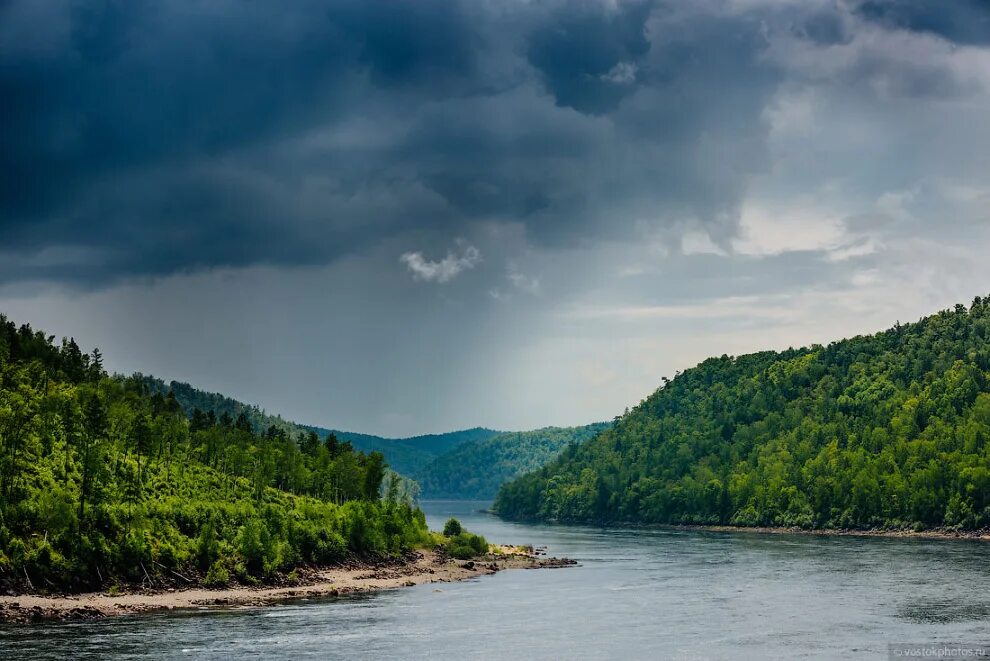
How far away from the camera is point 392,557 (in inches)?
6639

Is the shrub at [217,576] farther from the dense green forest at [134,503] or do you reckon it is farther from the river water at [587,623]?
the river water at [587,623]

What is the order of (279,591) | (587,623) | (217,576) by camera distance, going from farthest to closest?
(279,591), (217,576), (587,623)

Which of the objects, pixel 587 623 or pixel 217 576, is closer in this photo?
pixel 587 623

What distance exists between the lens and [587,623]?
113188 millimetres

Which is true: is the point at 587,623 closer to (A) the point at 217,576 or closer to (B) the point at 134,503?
(A) the point at 217,576

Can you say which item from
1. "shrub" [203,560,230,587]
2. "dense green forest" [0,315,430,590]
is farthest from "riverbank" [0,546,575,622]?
"dense green forest" [0,315,430,590]

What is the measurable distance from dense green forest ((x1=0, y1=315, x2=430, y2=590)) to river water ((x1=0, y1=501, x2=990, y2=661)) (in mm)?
14668

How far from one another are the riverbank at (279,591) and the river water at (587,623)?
14.2ft

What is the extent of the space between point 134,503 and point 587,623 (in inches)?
2312

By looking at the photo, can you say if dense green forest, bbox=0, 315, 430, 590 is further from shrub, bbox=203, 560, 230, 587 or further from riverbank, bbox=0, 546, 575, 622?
riverbank, bbox=0, 546, 575, 622

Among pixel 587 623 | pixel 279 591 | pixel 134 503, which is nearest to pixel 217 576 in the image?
pixel 279 591

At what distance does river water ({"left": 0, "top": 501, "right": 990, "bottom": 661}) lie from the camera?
94.5m

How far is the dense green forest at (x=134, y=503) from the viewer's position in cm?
11850

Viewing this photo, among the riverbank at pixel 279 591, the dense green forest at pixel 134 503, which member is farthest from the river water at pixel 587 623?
the dense green forest at pixel 134 503
